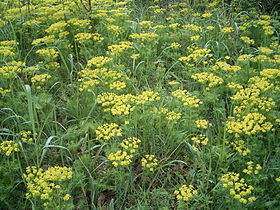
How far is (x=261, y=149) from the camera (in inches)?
121

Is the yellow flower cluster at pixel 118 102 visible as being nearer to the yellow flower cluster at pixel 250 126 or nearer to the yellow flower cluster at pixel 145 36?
the yellow flower cluster at pixel 250 126

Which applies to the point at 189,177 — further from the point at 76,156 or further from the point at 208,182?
the point at 76,156

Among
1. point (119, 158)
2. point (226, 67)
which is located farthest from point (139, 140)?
point (226, 67)

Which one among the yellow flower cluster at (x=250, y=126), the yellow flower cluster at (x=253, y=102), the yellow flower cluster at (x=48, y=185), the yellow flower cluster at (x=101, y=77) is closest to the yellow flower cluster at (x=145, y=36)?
the yellow flower cluster at (x=101, y=77)

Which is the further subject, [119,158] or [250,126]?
[250,126]

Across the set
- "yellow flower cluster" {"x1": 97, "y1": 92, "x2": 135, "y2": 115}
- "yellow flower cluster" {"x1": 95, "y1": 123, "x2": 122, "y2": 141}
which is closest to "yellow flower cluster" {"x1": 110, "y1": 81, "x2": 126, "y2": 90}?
"yellow flower cluster" {"x1": 97, "y1": 92, "x2": 135, "y2": 115}

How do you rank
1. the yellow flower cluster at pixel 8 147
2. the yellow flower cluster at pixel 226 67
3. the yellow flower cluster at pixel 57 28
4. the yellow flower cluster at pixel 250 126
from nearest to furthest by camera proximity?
the yellow flower cluster at pixel 8 147 → the yellow flower cluster at pixel 250 126 → the yellow flower cluster at pixel 226 67 → the yellow flower cluster at pixel 57 28

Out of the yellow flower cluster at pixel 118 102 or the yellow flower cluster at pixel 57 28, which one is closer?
the yellow flower cluster at pixel 118 102

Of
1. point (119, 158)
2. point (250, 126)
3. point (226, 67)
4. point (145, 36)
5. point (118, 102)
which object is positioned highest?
point (145, 36)

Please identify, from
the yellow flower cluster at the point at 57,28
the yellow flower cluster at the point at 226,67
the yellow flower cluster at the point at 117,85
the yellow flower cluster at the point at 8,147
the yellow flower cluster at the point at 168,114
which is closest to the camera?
the yellow flower cluster at the point at 8,147

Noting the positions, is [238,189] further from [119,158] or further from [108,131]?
[108,131]

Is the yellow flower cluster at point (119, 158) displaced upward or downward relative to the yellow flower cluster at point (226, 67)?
downward

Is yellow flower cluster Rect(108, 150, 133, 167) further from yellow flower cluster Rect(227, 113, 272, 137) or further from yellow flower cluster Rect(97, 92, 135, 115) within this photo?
yellow flower cluster Rect(227, 113, 272, 137)

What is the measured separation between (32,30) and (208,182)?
4.07m
